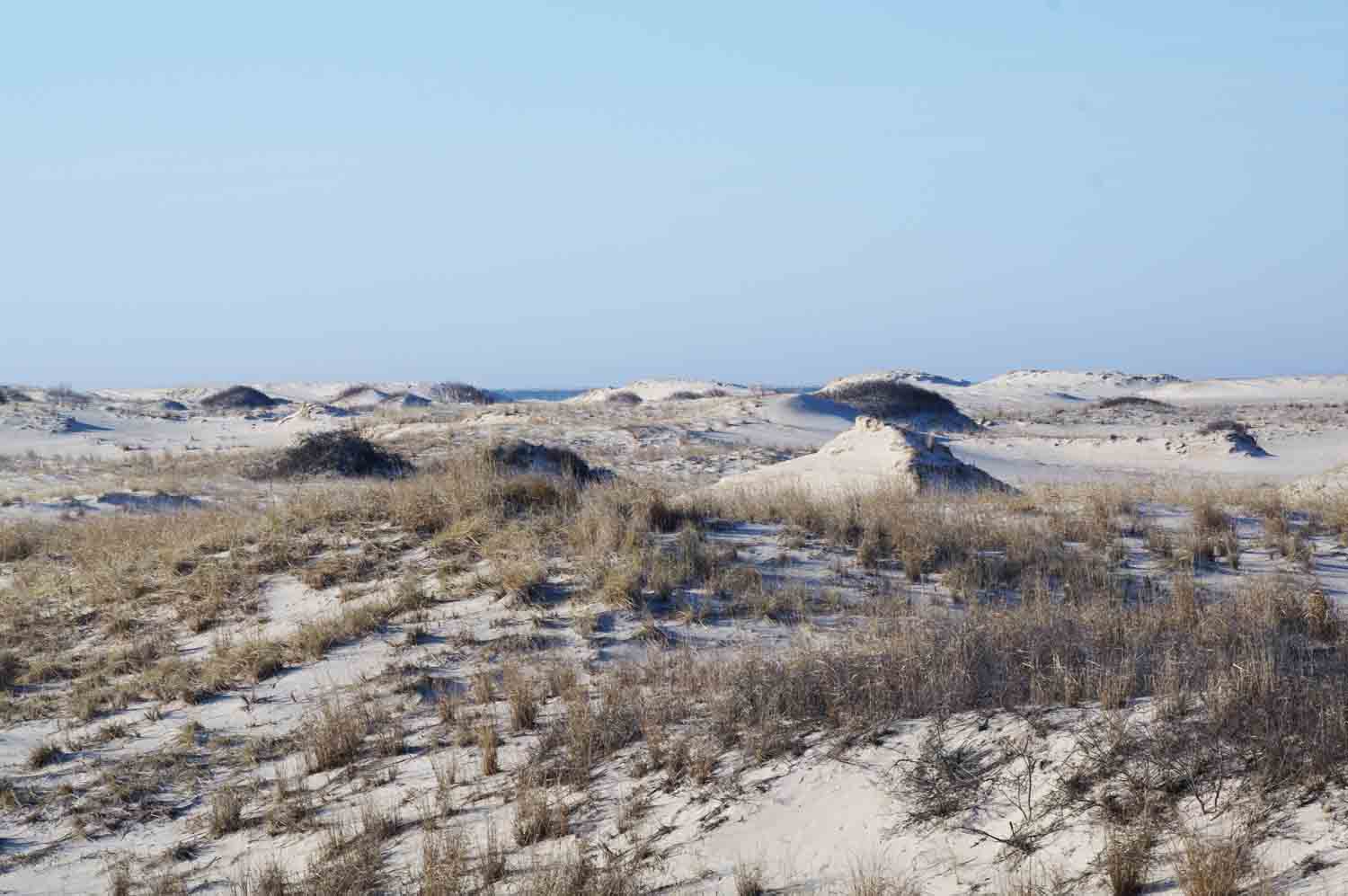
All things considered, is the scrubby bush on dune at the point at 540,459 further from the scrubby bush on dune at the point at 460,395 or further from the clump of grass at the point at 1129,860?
the scrubby bush on dune at the point at 460,395

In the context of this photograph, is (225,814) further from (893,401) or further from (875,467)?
(893,401)

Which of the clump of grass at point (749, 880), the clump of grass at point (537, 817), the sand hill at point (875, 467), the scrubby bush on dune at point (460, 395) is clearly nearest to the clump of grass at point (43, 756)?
the clump of grass at point (537, 817)

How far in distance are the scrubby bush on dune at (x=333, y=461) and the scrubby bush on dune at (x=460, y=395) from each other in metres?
A: 27.0

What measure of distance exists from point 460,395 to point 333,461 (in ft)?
105

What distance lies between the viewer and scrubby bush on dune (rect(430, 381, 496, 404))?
1925 inches

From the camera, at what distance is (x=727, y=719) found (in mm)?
5102

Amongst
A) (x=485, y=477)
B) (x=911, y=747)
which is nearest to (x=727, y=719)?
(x=911, y=747)

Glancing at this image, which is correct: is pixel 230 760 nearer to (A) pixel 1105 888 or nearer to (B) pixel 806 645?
(B) pixel 806 645

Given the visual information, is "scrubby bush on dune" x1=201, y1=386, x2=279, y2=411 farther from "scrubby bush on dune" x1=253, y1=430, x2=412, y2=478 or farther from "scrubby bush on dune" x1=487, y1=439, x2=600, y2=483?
"scrubby bush on dune" x1=487, y1=439, x2=600, y2=483

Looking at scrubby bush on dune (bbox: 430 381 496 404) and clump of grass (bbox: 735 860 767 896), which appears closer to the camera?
clump of grass (bbox: 735 860 767 896)

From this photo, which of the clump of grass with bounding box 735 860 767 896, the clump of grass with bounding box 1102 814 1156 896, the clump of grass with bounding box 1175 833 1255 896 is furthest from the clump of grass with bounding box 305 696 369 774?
the clump of grass with bounding box 1175 833 1255 896

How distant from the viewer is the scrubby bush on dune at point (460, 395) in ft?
160

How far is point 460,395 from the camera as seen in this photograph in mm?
51094

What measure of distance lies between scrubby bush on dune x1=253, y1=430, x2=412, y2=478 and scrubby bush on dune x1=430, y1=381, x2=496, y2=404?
88.5 ft
